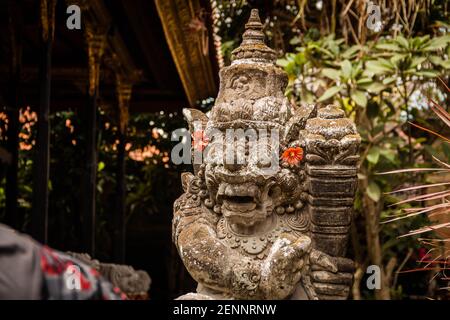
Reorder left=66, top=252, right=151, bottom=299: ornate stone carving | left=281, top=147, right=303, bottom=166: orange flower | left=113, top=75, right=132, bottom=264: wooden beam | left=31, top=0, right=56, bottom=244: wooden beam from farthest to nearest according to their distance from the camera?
left=113, top=75, right=132, bottom=264: wooden beam < left=66, top=252, right=151, bottom=299: ornate stone carving < left=31, top=0, right=56, bottom=244: wooden beam < left=281, top=147, right=303, bottom=166: orange flower

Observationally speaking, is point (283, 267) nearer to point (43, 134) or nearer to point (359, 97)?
point (43, 134)

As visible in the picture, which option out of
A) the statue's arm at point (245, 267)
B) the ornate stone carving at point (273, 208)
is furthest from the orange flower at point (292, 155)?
the statue's arm at point (245, 267)

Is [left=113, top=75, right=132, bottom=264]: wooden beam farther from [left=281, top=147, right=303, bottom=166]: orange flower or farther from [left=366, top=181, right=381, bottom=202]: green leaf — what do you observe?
[left=281, top=147, right=303, bottom=166]: orange flower

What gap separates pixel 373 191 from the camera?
17.7 ft

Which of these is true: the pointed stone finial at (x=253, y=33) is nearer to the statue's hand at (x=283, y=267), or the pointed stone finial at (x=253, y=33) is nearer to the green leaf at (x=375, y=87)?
the statue's hand at (x=283, y=267)

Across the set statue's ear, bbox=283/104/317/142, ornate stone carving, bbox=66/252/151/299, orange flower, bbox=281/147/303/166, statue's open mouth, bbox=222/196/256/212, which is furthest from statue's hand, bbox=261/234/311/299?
ornate stone carving, bbox=66/252/151/299

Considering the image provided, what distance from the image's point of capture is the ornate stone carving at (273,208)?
3.10m

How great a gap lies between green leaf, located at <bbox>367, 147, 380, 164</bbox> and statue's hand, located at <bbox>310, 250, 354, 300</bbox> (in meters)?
2.21

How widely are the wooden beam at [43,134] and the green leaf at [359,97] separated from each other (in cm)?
225

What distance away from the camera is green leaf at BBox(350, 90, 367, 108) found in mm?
5160

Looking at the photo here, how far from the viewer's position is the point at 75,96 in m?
9.34

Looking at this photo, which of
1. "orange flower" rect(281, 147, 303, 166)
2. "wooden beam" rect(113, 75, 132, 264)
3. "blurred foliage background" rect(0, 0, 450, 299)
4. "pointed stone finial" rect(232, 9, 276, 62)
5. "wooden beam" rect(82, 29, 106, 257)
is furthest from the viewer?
"wooden beam" rect(113, 75, 132, 264)

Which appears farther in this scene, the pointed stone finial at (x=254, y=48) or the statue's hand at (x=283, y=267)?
the pointed stone finial at (x=254, y=48)
